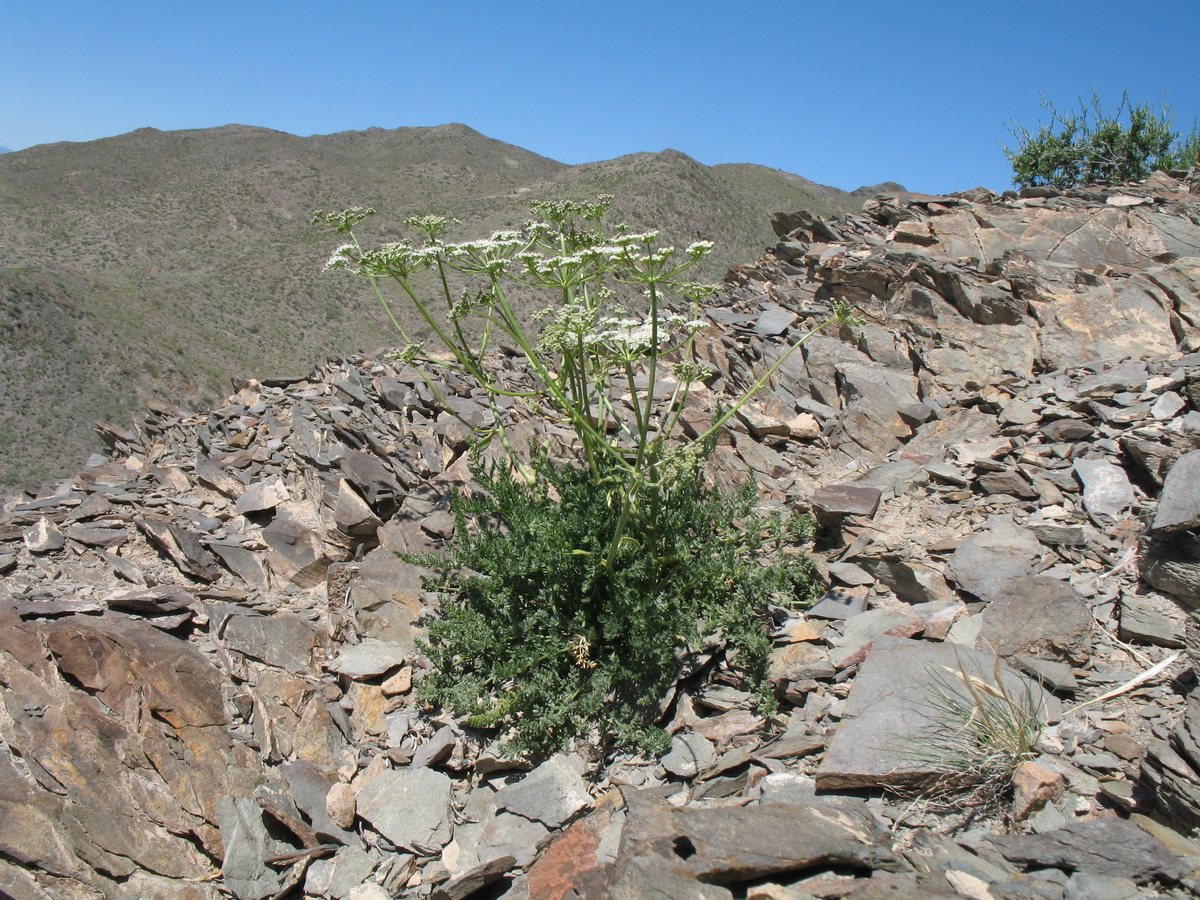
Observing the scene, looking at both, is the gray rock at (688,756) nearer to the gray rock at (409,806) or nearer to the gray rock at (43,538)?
the gray rock at (409,806)

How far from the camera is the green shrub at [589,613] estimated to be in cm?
392

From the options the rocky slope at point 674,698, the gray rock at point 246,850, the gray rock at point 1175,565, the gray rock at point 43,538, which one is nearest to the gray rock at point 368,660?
the rocky slope at point 674,698

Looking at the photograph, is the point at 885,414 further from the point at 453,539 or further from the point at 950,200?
the point at 950,200

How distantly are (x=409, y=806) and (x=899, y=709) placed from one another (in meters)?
2.44

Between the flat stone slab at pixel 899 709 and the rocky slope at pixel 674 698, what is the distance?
1 cm

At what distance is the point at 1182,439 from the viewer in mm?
4746

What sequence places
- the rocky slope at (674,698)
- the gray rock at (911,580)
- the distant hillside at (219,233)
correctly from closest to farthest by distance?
the rocky slope at (674,698) → the gray rock at (911,580) → the distant hillside at (219,233)

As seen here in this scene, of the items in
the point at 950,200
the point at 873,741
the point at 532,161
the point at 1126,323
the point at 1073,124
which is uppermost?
the point at 532,161

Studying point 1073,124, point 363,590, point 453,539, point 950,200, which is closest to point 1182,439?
point 453,539

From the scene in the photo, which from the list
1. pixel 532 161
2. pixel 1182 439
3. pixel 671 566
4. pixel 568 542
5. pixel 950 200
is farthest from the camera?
pixel 532 161

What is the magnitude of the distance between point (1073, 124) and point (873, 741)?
2226 centimetres

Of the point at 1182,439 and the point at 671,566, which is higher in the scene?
the point at 1182,439

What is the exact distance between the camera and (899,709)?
10.9 feet

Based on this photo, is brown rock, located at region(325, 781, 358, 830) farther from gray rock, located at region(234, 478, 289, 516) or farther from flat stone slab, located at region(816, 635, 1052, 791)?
gray rock, located at region(234, 478, 289, 516)
